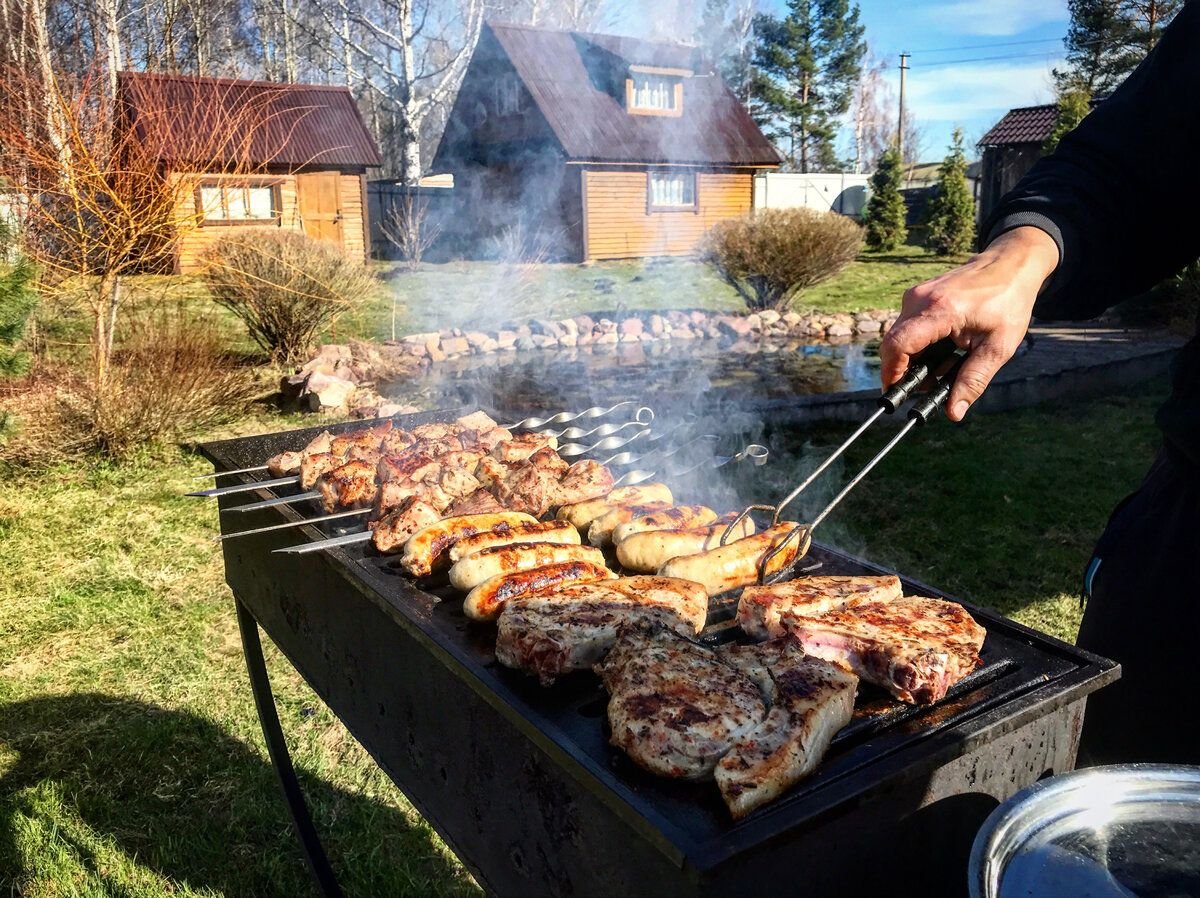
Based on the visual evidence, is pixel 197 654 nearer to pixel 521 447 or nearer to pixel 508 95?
pixel 521 447

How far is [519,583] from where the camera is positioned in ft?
6.07

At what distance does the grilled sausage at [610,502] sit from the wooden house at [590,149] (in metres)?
19.5

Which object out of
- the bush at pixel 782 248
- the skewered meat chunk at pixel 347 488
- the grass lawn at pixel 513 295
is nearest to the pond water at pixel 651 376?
the bush at pixel 782 248

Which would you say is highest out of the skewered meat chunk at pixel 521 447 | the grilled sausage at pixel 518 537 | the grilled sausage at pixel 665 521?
the skewered meat chunk at pixel 521 447

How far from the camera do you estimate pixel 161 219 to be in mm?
7328

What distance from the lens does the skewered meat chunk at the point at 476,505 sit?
8.13 feet

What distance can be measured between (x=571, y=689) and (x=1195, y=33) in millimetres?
1907

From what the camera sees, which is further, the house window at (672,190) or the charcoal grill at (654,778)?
the house window at (672,190)

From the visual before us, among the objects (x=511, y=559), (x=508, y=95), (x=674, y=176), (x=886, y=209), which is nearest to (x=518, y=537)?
(x=511, y=559)

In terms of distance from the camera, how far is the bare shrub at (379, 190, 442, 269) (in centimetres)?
2006

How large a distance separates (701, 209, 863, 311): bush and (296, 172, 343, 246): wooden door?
11.4m

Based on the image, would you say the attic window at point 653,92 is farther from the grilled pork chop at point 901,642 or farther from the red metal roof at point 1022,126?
the grilled pork chop at point 901,642

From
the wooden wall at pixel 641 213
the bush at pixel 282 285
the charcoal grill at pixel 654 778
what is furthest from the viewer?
the wooden wall at pixel 641 213

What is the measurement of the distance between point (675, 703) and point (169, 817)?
9.10 feet
